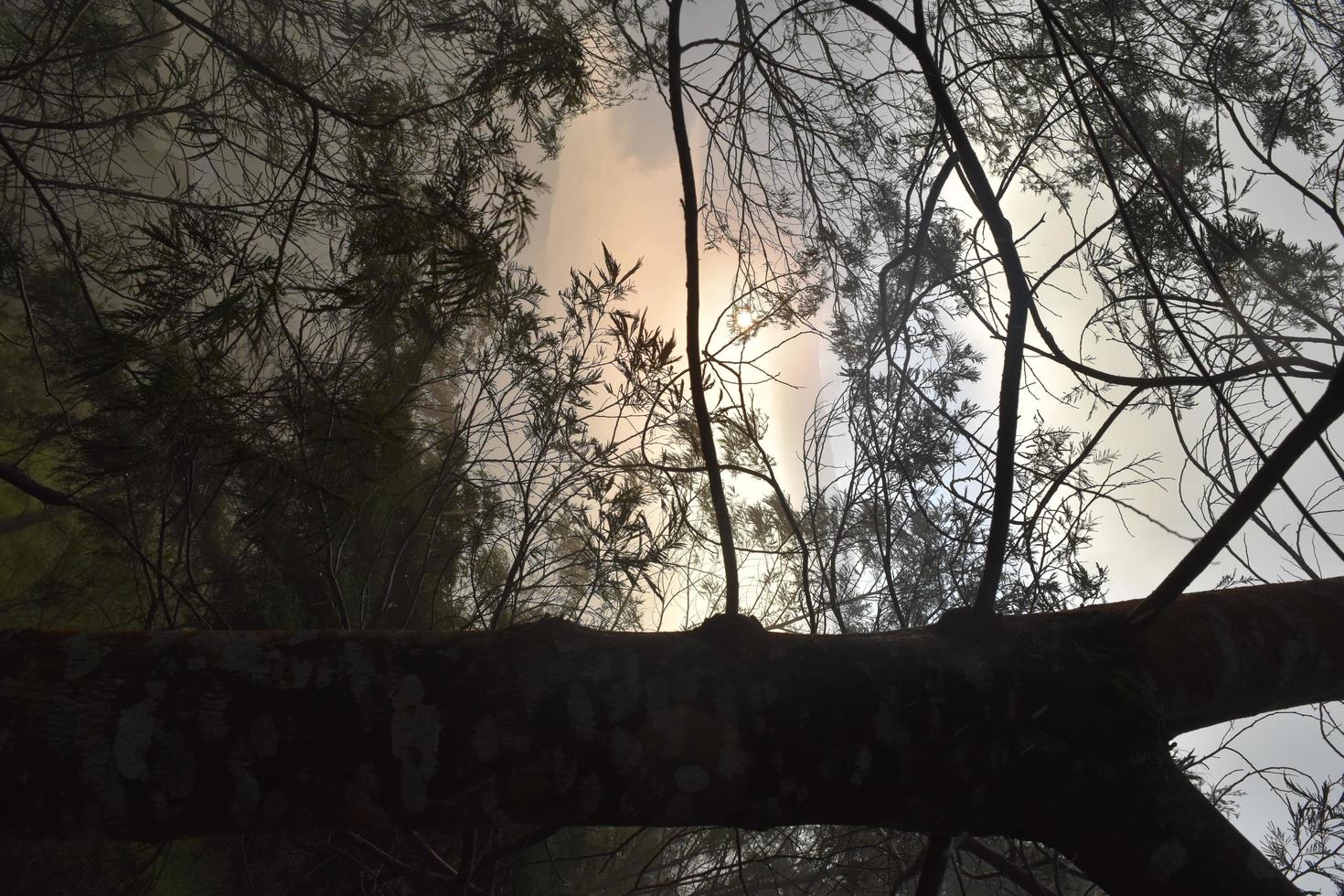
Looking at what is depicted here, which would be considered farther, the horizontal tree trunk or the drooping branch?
the drooping branch

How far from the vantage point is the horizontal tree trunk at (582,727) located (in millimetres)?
611

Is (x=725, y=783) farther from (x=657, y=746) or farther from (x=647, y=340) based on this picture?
(x=647, y=340)

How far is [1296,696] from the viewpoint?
35.6 inches

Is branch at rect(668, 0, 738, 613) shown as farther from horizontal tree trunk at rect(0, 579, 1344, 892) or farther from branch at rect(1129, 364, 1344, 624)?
Answer: branch at rect(1129, 364, 1344, 624)

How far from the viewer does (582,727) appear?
0.66 metres

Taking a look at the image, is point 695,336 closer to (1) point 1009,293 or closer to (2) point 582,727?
(1) point 1009,293

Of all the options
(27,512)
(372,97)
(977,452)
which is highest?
(372,97)

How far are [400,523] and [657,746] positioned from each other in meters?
2.44

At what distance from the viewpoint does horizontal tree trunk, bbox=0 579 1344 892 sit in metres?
0.61

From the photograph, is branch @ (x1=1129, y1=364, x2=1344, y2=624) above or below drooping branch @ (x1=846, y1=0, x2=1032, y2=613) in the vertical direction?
below

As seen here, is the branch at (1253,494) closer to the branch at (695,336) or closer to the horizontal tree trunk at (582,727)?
the horizontal tree trunk at (582,727)

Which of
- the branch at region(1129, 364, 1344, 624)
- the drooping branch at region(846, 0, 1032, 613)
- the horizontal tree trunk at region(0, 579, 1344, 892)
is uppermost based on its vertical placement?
the drooping branch at region(846, 0, 1032, 613)

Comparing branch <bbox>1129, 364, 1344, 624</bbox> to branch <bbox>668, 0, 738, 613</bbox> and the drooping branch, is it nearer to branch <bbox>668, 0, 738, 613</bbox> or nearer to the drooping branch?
the drooping branch

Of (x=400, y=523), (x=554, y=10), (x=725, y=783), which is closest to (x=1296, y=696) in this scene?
(x=725, y=783)
